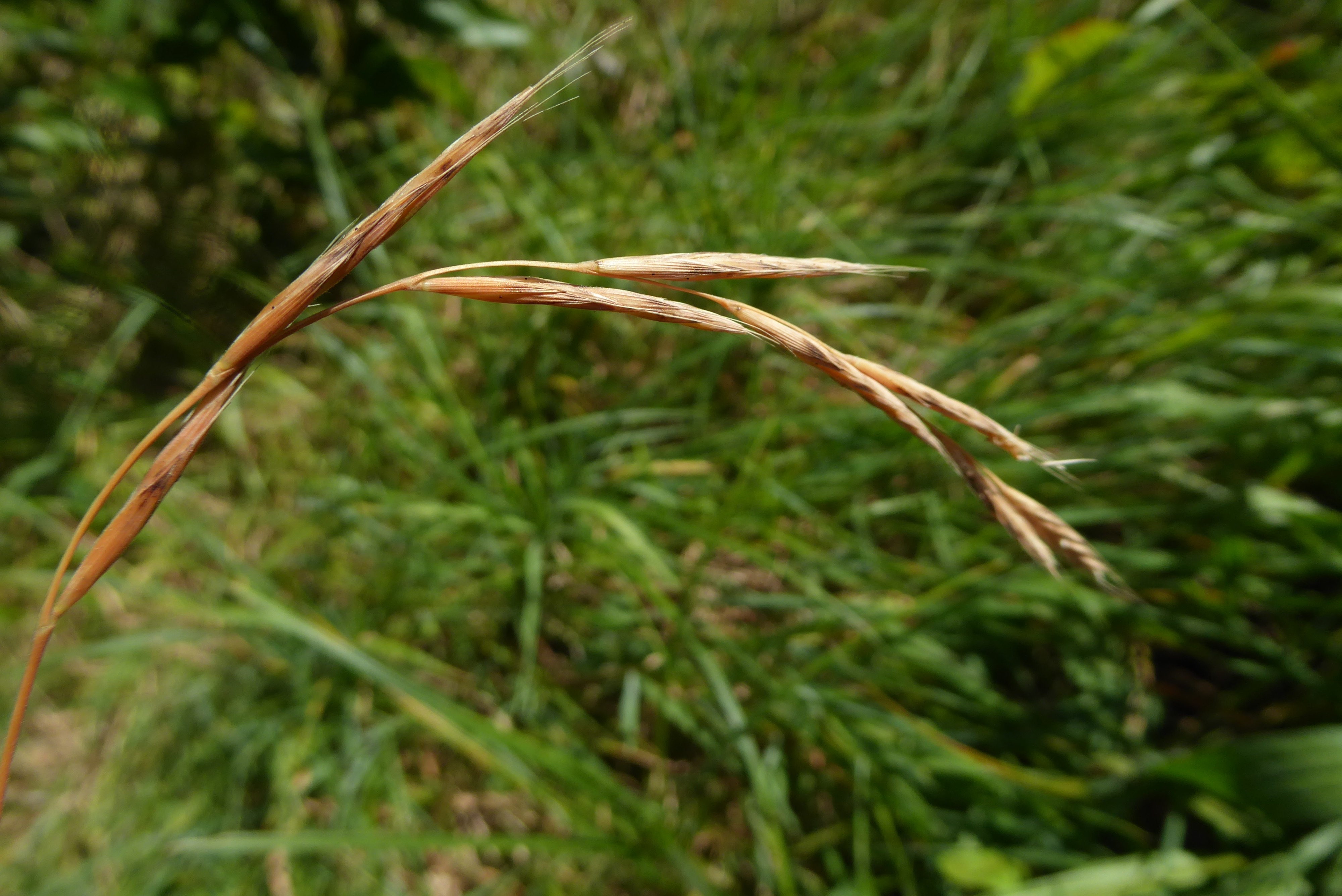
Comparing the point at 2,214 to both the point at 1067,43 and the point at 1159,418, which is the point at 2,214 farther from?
the point at 1159,418

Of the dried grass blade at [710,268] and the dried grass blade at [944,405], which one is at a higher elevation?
the dried grass blade at [710,268]

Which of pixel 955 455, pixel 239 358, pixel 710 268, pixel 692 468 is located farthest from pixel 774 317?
pixel 692 468

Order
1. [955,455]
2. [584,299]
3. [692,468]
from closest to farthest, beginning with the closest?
[584,299], [955,455], [692,468]

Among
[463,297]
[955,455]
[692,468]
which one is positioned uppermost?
[463,297]

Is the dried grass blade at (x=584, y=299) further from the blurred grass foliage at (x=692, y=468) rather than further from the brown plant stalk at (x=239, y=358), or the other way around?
the blurred grass foliage at (x=692, y=468)

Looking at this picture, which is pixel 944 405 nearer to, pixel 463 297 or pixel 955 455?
pixel 955 455

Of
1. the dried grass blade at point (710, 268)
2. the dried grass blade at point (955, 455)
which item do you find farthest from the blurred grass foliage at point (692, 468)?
the dried grass blade at point (710, 268)

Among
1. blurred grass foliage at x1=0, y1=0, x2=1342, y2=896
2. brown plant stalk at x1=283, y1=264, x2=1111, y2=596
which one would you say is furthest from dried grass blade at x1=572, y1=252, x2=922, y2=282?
blurred grass foliage at x1=0, y1=0, x2=1342, y2=896

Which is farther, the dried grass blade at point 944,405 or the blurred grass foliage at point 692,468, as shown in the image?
the blurred grass foliage at point 692,468

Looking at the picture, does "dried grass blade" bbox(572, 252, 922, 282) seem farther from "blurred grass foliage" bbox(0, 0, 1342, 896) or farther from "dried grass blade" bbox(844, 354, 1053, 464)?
"blurred grass foliage" bbox(0, 0, 1342, 896)

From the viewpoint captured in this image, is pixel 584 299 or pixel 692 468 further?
pixel 692 468

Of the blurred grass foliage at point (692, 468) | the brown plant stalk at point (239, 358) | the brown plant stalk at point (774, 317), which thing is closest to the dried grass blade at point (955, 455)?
the brown plant stalk at point (774, 317)
